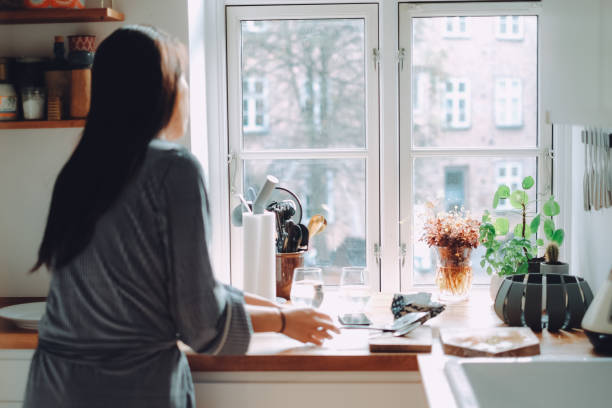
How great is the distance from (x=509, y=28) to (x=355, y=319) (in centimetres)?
123

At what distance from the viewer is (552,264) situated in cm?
230

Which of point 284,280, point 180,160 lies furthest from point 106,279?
point 284,280

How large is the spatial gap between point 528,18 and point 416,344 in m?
1.37

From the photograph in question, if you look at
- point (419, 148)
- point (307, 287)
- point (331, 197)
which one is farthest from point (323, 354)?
point (419, 148)

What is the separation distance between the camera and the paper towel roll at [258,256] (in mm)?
2295

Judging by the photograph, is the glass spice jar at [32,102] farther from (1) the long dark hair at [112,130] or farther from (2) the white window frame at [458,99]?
(2) the white window frame at [458,99]

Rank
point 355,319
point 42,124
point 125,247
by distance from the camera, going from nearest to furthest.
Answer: point 125,247 < point 355,319 < point 42,124

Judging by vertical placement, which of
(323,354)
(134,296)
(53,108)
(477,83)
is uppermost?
(477,83)

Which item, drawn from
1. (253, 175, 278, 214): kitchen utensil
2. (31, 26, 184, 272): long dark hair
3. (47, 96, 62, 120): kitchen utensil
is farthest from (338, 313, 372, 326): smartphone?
(47, 96, 62, 120): kitchen utensil

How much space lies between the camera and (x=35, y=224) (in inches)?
98.3

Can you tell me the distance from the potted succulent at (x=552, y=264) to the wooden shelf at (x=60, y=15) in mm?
1522

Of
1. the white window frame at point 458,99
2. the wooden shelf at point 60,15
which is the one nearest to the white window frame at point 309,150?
the white window frame at point 458,99

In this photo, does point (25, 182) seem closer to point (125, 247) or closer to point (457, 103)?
point (125, 247)

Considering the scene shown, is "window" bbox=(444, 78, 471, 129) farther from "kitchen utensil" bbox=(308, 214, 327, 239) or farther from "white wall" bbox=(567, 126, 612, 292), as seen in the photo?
"kitchen utensil" bbox=(308, 214, 327, 239)
